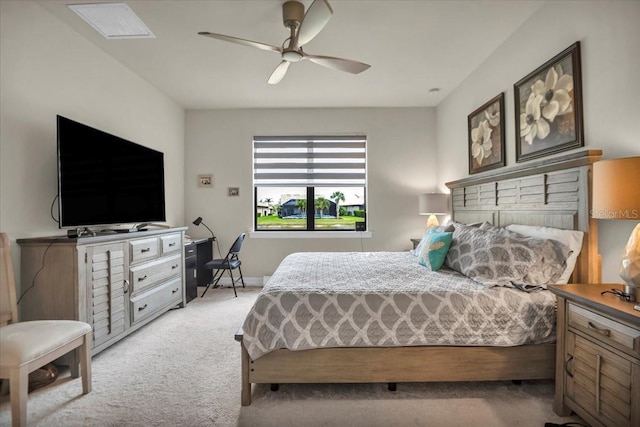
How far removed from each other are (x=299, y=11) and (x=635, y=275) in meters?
2.56

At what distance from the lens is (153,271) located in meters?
3.06

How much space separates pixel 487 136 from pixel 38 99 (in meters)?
3.93

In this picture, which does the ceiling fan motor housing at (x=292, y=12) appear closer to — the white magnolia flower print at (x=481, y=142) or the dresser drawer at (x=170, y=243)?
the white magnolia flower print at (x=481, y=142)

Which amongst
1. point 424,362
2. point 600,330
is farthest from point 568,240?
point 424,362

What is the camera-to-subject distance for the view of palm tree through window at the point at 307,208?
4.85 m

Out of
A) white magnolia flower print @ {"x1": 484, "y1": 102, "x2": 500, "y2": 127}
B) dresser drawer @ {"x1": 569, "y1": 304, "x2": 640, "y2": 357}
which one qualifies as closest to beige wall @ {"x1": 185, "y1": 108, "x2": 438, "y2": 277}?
white magnolia flower print @ {"x1": 484, "y1": 102, "x2": 500, "y2": 127}

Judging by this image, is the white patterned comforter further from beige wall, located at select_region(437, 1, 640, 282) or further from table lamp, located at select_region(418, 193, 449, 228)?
table lamp, located at select_region(418, 193, 449, 228)

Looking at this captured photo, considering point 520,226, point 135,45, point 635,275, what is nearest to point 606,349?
point 635,275

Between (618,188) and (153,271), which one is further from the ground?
(618,188)

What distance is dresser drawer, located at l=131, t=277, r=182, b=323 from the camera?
9.16 feet

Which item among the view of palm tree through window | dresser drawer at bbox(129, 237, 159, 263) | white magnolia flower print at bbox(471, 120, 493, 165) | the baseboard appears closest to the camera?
dresser drawer at bbox(129, 237, 159, 263)

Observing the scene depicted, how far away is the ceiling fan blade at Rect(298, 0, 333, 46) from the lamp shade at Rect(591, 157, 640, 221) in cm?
171

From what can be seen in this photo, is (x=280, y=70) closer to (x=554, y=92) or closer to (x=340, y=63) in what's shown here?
(x=340, y=63)

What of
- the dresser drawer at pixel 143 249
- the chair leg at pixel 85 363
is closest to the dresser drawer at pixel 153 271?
the dresser drawer at pixel 143 249
